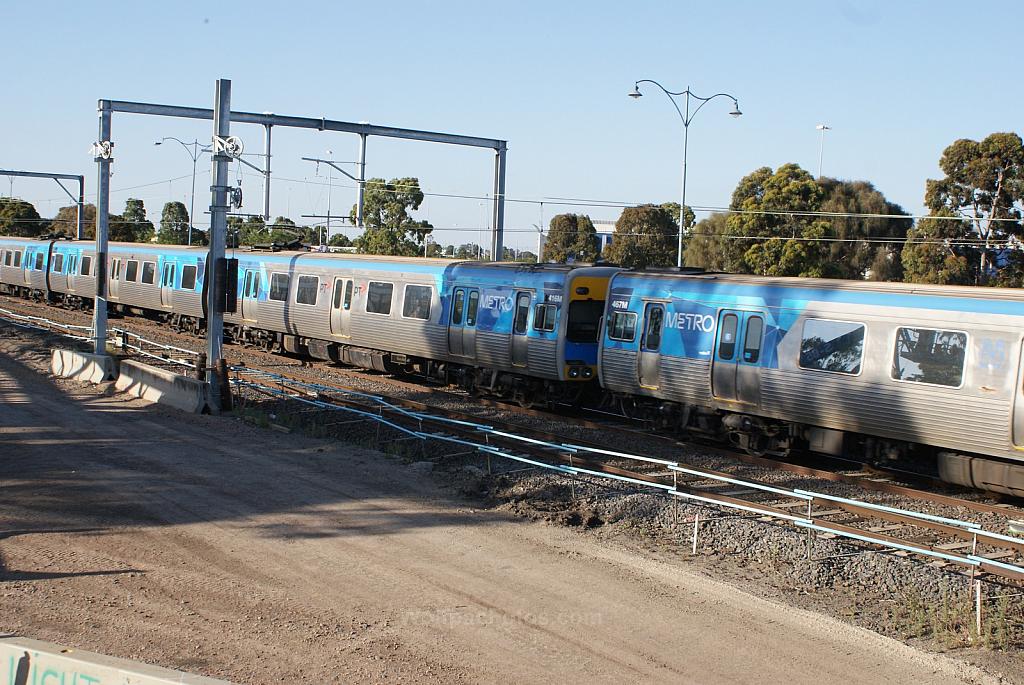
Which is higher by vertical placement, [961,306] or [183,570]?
[961,306]

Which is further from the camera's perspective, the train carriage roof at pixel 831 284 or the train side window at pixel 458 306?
the train side window at pixel 458 306

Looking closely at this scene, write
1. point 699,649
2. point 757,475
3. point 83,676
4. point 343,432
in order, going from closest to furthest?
point 83,676, point 699,649, point 757,475, point 343,432

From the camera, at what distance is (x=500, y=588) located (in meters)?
9.53

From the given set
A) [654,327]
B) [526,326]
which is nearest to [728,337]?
[654,327]

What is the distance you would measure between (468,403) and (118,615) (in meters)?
13.2

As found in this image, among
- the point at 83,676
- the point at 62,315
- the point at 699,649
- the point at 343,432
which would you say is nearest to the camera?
the point at 83,676

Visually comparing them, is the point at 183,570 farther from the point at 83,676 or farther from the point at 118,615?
the point at 83,676

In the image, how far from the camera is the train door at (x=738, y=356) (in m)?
16.0

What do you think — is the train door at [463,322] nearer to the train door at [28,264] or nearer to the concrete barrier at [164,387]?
the concrete barrier at [164,387]

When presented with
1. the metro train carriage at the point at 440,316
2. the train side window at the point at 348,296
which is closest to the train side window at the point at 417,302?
the metro train carriage at the point at 440,316

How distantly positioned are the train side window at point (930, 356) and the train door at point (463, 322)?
1007cm

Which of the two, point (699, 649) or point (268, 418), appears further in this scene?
point (268, 418)

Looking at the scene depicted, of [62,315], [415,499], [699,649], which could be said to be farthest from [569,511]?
[62,315]

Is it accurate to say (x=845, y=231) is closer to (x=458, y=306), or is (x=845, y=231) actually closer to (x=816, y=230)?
(x=816, y=230)
